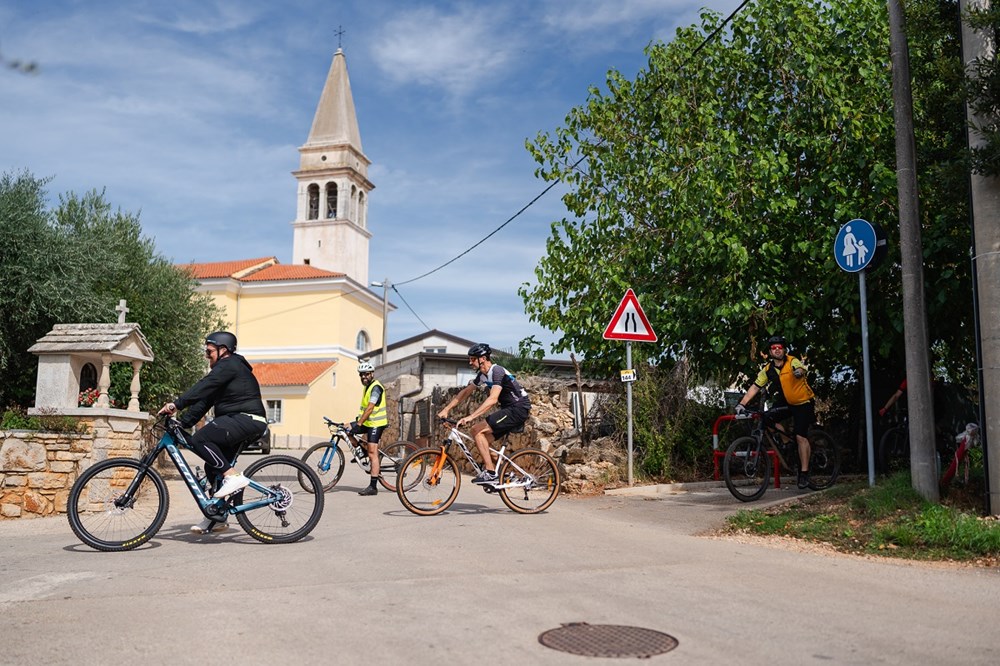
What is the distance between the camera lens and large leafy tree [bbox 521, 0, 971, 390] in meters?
12.5

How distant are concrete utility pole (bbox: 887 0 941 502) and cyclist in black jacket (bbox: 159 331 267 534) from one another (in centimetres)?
581

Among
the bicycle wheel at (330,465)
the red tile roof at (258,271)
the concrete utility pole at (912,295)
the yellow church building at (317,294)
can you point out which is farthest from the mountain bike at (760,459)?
the red tile roof at (258,271)

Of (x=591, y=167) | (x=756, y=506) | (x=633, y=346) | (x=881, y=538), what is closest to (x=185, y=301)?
(x=591, y=167)

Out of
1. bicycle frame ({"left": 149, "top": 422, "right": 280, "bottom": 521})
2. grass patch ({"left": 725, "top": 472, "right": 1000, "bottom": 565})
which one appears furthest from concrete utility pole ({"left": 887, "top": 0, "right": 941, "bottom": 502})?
bicycle frame ({"left": 149, "top": 422, "right": 280, "bottom": 521})

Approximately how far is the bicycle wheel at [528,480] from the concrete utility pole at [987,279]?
4.16m

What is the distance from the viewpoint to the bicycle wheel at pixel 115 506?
7.26 m

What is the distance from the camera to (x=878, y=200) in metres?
12.5

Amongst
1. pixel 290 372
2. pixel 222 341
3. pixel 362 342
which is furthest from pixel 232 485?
pixel 362 342

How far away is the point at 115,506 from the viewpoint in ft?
24.0

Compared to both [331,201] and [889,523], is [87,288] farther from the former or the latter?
[331,201]

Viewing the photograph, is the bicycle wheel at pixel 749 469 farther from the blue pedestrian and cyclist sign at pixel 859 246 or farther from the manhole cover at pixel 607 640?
the manhole cover at pixel 607 640

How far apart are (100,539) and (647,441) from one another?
7549 mm

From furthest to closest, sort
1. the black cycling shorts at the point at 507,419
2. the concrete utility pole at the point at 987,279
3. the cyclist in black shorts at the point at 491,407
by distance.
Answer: the black cycling shorts at the point at 507,419 < the cyclist in black shorts at the point at 491,407 < the concrete utility pole at the point at 987,279

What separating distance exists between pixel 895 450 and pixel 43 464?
11347 mm
